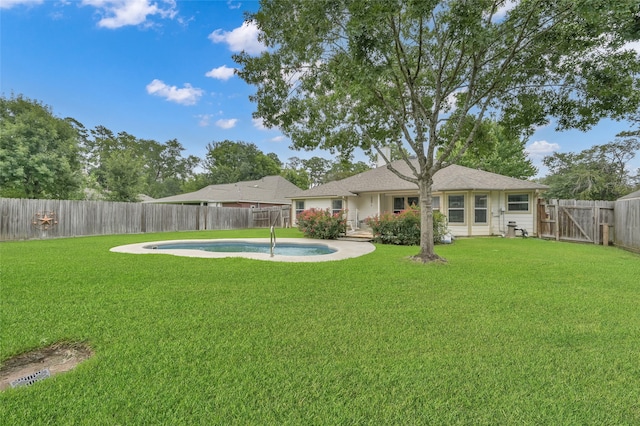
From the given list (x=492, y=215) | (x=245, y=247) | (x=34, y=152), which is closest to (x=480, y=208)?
(x=492, y=215)

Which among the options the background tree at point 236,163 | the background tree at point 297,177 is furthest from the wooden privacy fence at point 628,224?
the background tree at point 236,163

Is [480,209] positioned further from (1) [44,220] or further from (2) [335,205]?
(1) [44,220]

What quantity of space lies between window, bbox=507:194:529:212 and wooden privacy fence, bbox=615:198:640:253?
357cm

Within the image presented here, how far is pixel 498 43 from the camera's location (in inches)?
297

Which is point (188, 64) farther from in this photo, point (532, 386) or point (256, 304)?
point (532, 386)

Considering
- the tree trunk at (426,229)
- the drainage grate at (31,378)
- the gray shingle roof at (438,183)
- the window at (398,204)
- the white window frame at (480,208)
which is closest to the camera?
the drainage grate at (31,378)

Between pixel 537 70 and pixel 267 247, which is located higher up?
pixel 537 70

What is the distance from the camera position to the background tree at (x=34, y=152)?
17.8 metres

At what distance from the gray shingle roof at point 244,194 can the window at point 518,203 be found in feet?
51.6

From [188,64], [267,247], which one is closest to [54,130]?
[188,64]

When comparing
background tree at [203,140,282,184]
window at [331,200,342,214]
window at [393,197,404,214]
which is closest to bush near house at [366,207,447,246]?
window at [393,197,404,214]

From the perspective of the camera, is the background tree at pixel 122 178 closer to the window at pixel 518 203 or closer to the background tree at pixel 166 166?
the background tree at pixel 166 166

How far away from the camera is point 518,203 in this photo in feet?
50.1

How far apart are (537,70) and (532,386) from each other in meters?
8.50
